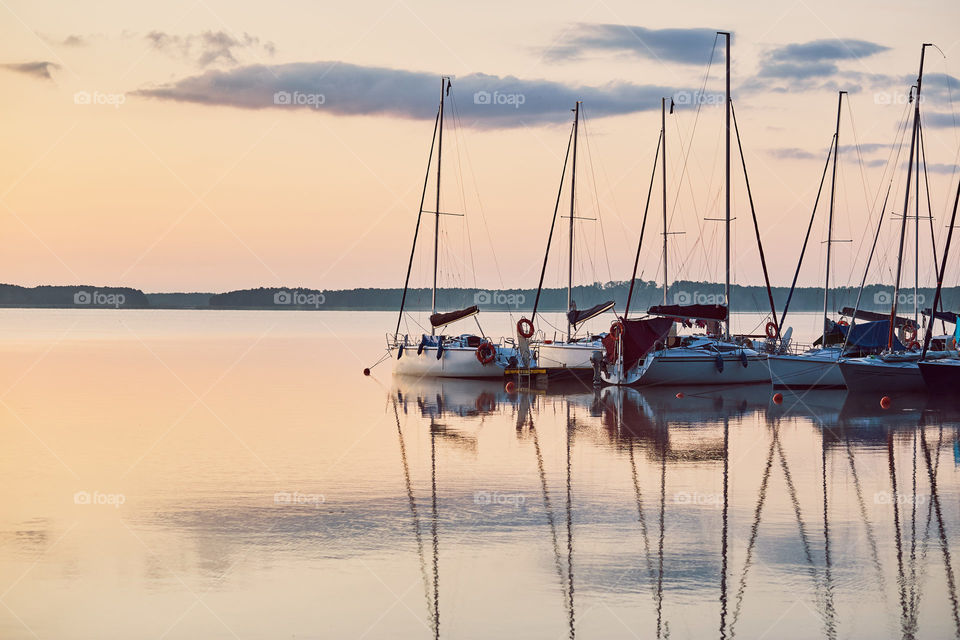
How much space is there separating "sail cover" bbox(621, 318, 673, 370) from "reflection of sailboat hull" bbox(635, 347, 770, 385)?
434mm

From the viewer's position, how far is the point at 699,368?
4266 cm

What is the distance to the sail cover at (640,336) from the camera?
4206cm

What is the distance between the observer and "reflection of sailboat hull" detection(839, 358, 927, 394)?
39.4 metres

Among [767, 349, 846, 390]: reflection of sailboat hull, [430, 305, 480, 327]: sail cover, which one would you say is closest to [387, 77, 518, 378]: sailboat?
[430, 305, 480, 327]: sail cover

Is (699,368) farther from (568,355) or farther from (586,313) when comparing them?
(586,313)

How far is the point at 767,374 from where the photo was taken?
4344cm

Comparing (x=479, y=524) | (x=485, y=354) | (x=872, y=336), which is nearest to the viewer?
(x=479, y=524)

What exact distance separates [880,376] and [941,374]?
9.95 feet

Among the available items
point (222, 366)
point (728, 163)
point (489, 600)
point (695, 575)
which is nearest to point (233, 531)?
point (489, 600)

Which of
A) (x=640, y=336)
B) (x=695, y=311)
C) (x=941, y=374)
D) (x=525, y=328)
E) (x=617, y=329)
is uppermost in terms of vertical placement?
(x=695, y=311)

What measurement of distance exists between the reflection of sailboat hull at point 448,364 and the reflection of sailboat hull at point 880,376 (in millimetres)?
15045

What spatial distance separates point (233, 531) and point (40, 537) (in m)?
2.76

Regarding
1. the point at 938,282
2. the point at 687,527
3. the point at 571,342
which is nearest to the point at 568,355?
the point at 571,342

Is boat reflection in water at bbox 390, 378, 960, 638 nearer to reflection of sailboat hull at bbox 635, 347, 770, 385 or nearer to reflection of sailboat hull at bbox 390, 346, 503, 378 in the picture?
reflection of sailboat hull at bbox 635, 347, 770, 385
